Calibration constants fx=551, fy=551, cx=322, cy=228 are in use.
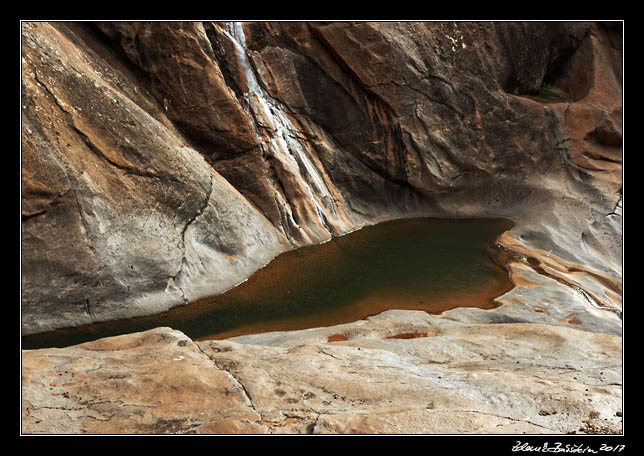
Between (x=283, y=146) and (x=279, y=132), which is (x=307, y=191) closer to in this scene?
(x=283, y=146)

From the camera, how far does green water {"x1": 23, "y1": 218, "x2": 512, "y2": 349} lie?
33.5ft

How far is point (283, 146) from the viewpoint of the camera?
16.2 metres

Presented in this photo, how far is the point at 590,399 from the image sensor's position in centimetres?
Answer: 542

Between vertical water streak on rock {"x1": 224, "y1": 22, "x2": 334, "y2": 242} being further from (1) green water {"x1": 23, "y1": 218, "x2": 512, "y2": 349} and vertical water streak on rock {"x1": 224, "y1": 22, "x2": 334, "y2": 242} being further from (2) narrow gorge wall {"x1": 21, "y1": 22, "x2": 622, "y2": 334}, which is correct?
(1) green water {"x1": 23, "y1": 218, "x2": 512, "y2": 349}

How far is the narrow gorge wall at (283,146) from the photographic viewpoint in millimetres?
Answer: 10266

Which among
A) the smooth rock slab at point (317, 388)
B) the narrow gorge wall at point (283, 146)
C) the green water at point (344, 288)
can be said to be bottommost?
A: the smooth rock slab at point (317, 388)

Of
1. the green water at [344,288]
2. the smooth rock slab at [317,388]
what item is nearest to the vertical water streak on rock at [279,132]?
the green water at [344,288]

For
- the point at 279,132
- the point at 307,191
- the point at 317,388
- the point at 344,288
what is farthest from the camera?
the point at 279,132

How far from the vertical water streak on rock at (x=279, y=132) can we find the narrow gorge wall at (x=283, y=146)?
0.07 metres

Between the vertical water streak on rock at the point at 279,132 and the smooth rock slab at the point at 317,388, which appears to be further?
the vertical water streak on rock at the point at 279,132

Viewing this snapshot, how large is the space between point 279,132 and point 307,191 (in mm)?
1966

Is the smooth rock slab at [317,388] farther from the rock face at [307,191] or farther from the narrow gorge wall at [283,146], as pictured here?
the narrow gorge wall at [283,146]

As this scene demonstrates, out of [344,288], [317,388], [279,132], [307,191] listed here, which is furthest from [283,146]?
[317,388]

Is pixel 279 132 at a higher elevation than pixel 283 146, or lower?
higher
